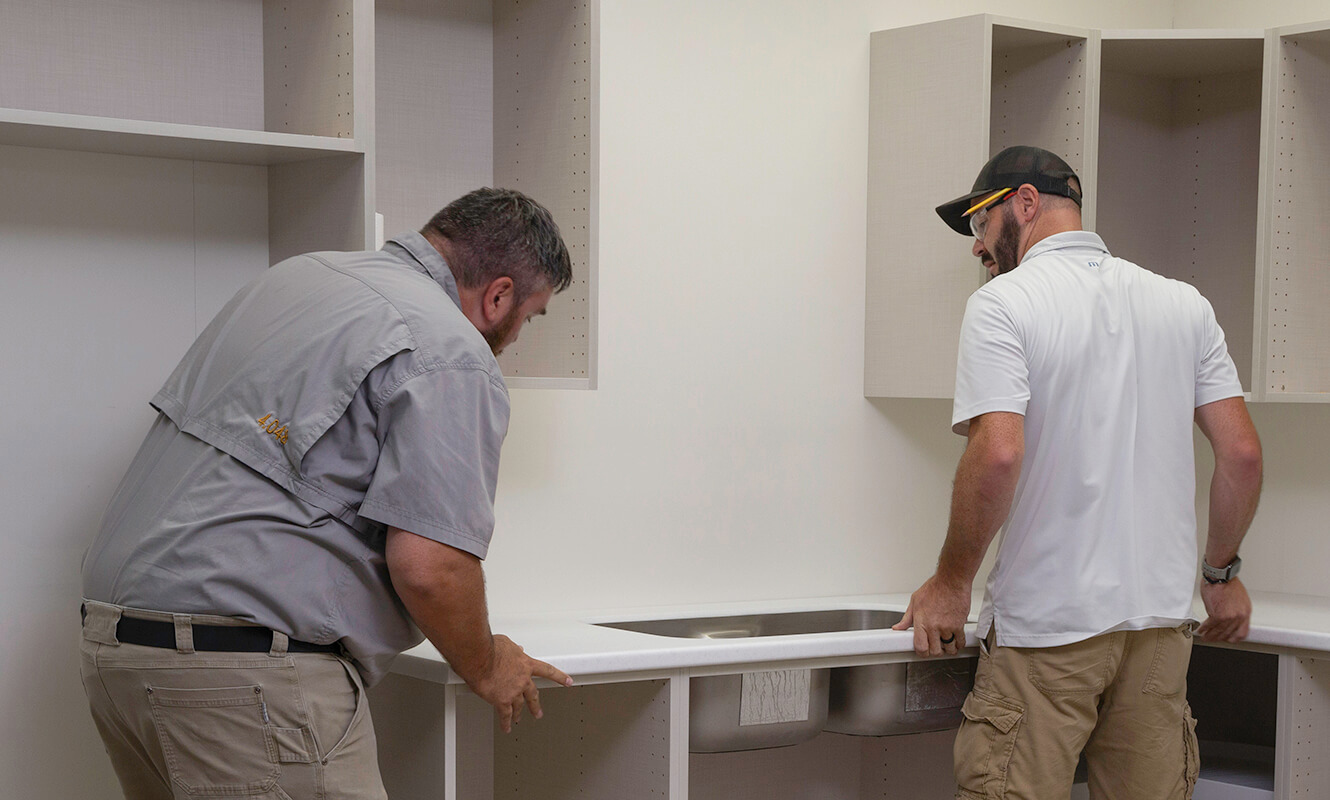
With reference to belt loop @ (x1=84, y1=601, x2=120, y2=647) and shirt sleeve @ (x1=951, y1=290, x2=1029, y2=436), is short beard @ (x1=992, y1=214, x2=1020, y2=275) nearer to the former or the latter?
shirt sleeve @ (x1=951, y1=290, x2=1029, y2=436)

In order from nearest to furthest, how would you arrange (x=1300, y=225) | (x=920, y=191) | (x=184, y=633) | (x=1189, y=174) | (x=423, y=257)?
(x=184, y=633)
(x=423, y=257)
(x=1300, y=225)
(x=920, y=191)
(x=1189, y=174)

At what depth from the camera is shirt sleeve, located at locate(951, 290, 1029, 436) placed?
2027 mm

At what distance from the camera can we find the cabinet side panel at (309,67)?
79.3 inches

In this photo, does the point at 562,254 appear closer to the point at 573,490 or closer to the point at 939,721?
the point at 573,490

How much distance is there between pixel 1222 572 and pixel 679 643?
3.37 feet

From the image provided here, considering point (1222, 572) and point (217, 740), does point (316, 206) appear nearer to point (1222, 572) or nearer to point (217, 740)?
point (217, 740)

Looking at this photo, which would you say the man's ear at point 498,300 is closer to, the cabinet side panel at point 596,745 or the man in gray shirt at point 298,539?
the man in gray shirt at point 298,539

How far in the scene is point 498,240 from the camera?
1.79m

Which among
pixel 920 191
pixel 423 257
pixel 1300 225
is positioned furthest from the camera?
pixel 920 191

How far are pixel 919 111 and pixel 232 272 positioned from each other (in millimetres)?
1468

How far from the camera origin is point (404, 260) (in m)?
1.76

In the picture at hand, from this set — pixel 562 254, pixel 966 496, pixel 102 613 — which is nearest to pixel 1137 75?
pixel 966 496

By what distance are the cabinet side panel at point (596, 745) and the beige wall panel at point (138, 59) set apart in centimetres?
117

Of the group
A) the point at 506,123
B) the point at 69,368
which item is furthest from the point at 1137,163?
the point at 69,368
